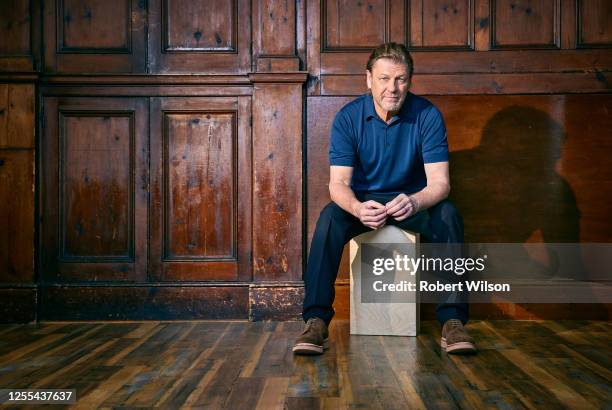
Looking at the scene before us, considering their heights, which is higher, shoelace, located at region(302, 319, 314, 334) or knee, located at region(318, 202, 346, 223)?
knee, located at region(318, 202, 346, 223)

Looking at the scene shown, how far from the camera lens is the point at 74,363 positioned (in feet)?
7.08

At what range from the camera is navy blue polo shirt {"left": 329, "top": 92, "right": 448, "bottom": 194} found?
2680 mm

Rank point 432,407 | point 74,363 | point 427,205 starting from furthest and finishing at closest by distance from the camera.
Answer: point 427,205
point 74,363
point 432,407

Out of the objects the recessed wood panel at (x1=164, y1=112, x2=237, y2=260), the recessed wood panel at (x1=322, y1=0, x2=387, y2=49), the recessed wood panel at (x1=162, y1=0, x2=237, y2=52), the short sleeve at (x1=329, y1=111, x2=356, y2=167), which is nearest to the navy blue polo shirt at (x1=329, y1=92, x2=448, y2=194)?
the short sleeve at (x1=329, y1=111, x2=356, y2=167)

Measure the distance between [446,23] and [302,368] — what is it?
1891 millimetres

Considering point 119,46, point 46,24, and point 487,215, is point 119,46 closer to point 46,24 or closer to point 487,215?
point 46,24

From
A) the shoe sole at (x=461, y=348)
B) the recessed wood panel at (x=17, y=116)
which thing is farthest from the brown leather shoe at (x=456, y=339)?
the recessed wood panel at (x=17, y=116)

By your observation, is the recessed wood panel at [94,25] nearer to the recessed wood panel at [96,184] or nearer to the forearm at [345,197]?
the recessed wood panel at [96,184]

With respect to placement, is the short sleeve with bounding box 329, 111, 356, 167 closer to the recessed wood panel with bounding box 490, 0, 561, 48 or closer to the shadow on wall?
the shadow on wall

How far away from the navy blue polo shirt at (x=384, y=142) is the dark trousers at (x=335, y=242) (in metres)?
0.19

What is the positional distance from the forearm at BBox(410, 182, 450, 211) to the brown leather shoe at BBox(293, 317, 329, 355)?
0.60 meters

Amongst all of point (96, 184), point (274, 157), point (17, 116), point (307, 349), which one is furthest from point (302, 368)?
point (17, 116)

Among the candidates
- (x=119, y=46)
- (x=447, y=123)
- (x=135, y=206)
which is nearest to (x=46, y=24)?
(x=119, y=46)

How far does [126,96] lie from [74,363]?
1440 millimetres
